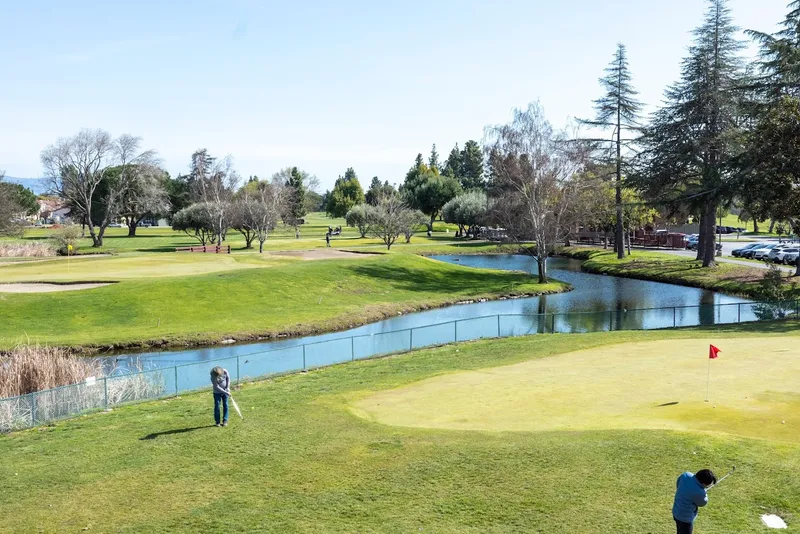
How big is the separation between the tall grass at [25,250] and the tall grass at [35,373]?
50834mm

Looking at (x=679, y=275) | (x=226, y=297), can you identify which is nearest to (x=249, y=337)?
(x=226, y=297)

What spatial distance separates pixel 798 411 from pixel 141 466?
651 inches

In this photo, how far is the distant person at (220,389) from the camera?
18812mm

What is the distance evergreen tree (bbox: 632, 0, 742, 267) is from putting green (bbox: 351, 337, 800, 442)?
36.3 m

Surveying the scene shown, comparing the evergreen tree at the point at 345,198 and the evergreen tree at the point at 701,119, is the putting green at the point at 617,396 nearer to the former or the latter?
the evergreen tree at the point at 701,119

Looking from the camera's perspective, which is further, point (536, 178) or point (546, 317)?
point (536, 178)

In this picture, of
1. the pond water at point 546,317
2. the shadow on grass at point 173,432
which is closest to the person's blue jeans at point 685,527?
the shadow on grass at point 173,432

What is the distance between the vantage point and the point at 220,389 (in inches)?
746

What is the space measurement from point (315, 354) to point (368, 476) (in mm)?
16980

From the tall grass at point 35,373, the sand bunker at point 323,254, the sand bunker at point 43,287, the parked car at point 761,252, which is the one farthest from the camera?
the sand bunker at point 323,254

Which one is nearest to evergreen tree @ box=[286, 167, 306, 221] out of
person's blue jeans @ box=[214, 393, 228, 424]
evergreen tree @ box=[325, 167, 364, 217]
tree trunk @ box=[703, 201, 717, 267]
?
evergreen tree @ box=[325, 167, 364, 217]

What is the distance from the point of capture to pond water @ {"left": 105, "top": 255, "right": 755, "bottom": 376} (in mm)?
35219

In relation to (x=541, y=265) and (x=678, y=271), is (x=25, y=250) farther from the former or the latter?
(x=678, y=271)

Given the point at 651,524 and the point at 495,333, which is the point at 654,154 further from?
the point at 651,524
